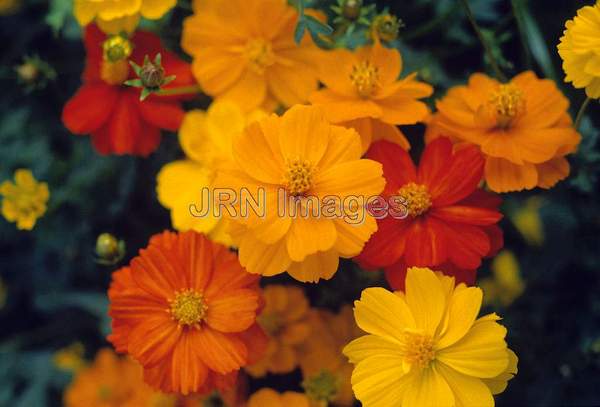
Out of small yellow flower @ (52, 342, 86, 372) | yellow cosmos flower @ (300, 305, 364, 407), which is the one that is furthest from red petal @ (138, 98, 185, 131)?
small yellow flower @ (52, 342, 86, 372)

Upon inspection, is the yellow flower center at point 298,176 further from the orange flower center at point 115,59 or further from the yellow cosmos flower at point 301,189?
the orange flower center at point 115,59

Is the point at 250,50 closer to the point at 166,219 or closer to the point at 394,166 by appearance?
the point at 394,166

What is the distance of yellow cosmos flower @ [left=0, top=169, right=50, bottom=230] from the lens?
1282mm

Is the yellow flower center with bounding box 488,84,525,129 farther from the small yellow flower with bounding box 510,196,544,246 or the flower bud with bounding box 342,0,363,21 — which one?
the small yellow flower with bounding box 510,196,544,246

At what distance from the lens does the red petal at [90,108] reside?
1.20 m

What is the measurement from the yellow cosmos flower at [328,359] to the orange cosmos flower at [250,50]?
350 millimetres

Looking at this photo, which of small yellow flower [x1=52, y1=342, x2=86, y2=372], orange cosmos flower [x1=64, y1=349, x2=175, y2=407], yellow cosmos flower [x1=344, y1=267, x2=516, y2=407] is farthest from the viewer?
small yellow flower [x1=52, y1=342, x2=86, y2=372]

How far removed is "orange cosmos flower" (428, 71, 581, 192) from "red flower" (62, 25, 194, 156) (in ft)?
1.36

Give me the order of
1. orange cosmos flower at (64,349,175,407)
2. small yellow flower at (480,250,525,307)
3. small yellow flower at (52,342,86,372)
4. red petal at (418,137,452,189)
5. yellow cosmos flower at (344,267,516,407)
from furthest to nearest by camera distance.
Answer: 1. small yellow flower at (52,342,86,372)
2. small yellow flower at (480,250,525,307)
3. orange cosmos flower at (64,349,175,407)
4. red petal at (418,137,452,189)
5. yellow cosmos flower at (344,267,516,407)

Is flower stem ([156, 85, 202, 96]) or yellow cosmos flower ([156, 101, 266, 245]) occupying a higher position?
flower stem ([156, 85, 202, 96])

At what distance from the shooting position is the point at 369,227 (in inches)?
36.3

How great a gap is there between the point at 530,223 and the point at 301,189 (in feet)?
2.47

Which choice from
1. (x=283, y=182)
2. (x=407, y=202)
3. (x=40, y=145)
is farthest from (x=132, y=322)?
(x=40, y=145)

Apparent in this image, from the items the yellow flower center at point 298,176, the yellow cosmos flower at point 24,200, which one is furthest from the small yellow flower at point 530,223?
the yellow cosmos flower at point 24,200
